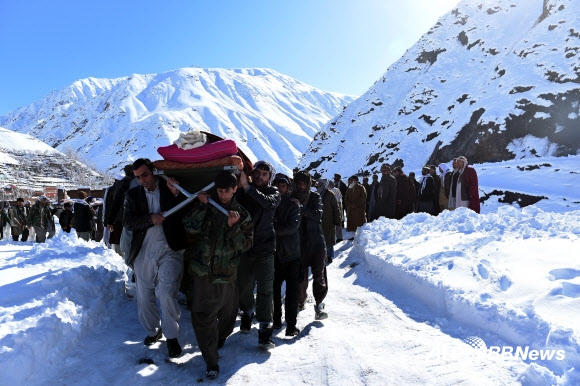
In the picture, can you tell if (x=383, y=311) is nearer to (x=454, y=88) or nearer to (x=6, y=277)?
(x=6, y=277)

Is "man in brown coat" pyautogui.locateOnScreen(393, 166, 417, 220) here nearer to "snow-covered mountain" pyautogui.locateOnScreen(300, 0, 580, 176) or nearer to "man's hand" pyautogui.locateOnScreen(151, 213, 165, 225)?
"man's hand" pyautogui.locateOnScreen(151, 213, 165, 225)

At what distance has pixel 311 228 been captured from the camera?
17.6ft

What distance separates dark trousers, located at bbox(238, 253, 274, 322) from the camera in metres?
4.21

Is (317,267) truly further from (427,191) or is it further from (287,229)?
(427,191)

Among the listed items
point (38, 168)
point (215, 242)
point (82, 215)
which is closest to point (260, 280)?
point (215, 242)

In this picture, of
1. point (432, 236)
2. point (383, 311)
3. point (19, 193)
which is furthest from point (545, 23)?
point (19, 193)

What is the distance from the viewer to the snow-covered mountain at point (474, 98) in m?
34.5

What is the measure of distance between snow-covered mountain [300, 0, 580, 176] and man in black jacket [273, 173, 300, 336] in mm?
33176

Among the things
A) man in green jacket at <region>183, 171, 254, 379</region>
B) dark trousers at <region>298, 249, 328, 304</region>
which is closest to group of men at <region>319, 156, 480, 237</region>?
dark trousers at <region>298, 249, 328, 304</region>

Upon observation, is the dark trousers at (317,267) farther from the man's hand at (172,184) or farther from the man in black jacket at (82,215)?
the man in black jacket at (82,215)

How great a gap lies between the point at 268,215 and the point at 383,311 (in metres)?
2.41

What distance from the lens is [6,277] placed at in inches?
213

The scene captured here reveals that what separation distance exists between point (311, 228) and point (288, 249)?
0.79 m

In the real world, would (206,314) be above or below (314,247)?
below
